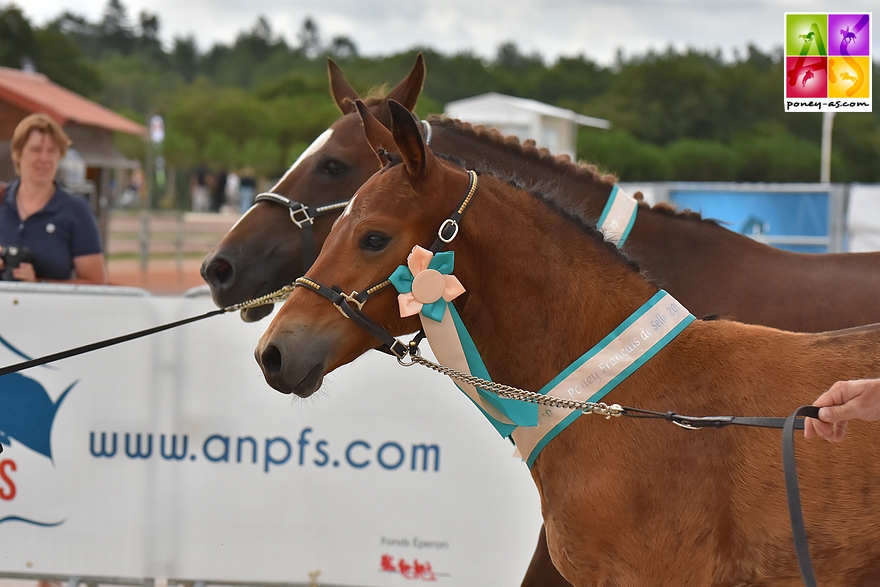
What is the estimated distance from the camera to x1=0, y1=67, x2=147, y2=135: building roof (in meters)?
14.9

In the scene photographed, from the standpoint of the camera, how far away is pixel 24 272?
4.51 meters

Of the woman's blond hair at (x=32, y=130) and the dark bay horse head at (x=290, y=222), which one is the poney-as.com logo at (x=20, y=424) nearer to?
the woman's blond hair at (x=32, y=130)

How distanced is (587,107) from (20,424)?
184ft

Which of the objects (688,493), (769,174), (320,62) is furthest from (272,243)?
(320,62)

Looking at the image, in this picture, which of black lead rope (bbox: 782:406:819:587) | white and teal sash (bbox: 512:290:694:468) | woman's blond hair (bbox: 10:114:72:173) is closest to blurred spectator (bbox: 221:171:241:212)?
woman's blond hair (bbox: 10:114:72:173)

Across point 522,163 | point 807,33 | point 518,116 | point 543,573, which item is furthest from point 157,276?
point 543,573

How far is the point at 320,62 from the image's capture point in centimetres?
7888

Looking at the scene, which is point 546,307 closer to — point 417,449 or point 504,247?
point 504,247

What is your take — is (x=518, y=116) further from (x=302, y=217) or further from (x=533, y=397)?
(x=533, y=397)

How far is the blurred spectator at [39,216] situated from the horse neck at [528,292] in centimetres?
290

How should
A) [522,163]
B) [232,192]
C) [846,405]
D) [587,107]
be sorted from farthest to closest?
[587,107]
[232,192]
[522,163]
[846,405]

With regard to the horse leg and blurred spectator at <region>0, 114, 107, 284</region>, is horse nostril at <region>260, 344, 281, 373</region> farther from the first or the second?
blurred spectator at <region>0, 114, 107, 284</region>

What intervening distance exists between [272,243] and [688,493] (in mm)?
1979

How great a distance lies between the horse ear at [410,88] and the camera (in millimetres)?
3770
